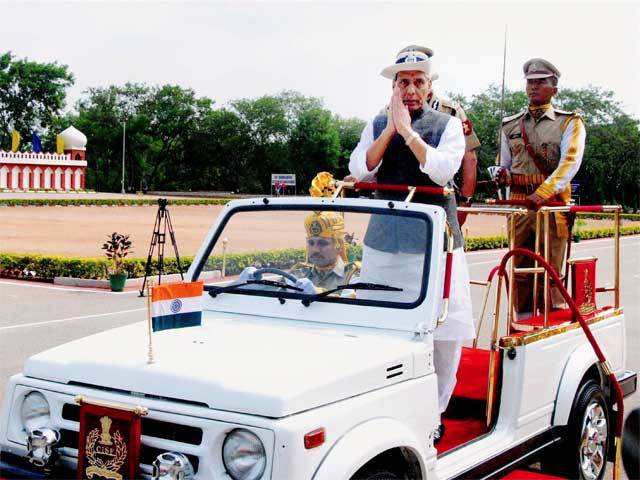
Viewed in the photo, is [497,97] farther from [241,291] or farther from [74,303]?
[241,291]

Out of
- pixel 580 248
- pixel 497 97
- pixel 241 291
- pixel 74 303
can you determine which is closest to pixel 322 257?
pixel 241 291

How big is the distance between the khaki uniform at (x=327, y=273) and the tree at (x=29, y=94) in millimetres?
82023

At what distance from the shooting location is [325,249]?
13.6 ft

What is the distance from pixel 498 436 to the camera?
4.06 m

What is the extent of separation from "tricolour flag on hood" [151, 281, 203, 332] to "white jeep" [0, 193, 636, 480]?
0.08 m

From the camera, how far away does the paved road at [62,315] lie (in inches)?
357

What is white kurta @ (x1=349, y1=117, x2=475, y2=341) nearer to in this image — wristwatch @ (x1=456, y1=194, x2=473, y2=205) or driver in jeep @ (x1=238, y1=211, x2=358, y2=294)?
driver in jeep @ (x1=238, y1=211, x2=358, y2=294)

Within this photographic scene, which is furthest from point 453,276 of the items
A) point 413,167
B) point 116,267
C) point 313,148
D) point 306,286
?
point 313,148

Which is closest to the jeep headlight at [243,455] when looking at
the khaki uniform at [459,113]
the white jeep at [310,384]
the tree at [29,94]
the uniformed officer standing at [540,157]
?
the white jeep at [310,384]

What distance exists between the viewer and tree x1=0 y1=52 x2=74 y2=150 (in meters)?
79.6

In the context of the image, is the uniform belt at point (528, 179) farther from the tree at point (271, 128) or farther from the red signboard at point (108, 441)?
the tree at point (271, 128)

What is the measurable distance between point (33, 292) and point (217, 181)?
7590 cm

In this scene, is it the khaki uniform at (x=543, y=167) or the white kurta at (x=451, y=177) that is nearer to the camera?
the white kurta at (x=451, y=177)

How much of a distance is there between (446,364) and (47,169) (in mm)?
71998
